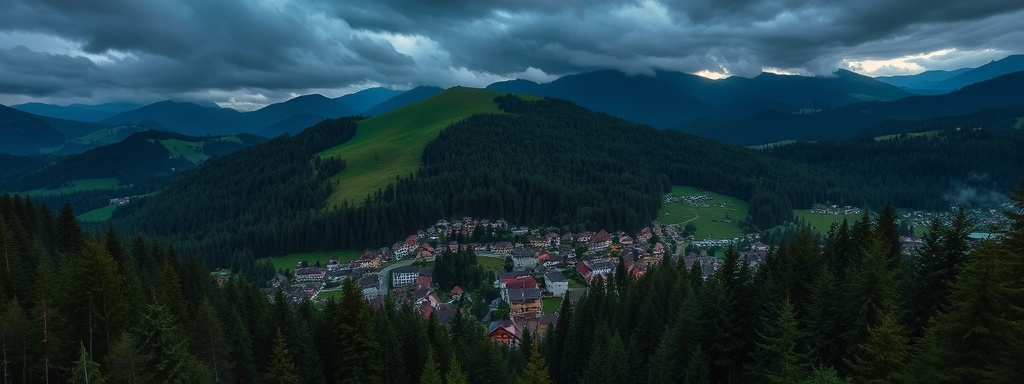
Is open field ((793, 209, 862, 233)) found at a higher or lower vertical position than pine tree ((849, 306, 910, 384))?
lower

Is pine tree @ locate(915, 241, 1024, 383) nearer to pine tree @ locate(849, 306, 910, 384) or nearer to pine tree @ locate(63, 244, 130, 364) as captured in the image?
pine tree @ locate(849, 306, 910, 384)

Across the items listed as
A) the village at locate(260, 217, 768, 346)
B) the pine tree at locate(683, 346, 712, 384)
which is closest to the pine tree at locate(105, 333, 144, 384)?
the pine tree at locate(683, 346, 712, 384)

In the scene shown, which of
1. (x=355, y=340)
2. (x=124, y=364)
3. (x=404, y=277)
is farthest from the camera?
(x=404, y=277)

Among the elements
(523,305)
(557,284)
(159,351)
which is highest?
(159,351)

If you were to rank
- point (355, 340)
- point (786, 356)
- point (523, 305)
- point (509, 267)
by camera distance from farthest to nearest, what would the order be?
1. point (509, 267)
2. point (523, 305)
3. point (355, 340)
4. point (786, 356)

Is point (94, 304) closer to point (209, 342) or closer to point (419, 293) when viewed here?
point (209, 342)

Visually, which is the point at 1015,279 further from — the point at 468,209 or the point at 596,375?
the point at 468,209

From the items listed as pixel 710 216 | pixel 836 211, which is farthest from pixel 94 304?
pixel 836 211
